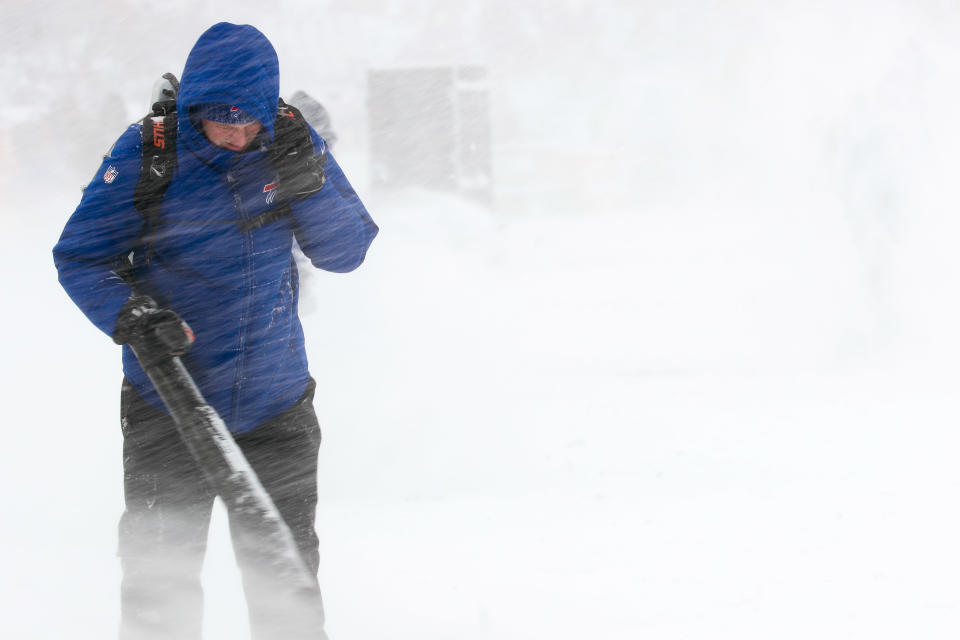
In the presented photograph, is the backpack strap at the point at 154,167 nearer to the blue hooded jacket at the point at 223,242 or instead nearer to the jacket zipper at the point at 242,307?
the blue hooded jacket at the point at 223,242

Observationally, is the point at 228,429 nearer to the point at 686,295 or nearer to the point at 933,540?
the point at 933,540

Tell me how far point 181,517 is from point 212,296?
465mm

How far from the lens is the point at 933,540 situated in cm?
303

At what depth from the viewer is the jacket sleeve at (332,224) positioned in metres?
1.74

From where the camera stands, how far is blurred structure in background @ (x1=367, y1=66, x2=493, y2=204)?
39.0 ft

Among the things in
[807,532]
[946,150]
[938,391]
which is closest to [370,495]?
[807,532]

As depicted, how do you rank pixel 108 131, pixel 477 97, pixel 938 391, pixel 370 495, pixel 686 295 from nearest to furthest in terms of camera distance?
1. pixel 370 495
2. pixel 938 391
3. pixel 686 295
4. pixel 477 97
5. pixel 108 131

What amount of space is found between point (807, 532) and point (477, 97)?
32.9ft

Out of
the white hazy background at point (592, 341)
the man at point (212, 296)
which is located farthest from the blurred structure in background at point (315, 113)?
the man at point (212, 296)

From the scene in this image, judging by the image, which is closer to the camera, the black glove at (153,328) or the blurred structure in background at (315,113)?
the black glove at (153,328)

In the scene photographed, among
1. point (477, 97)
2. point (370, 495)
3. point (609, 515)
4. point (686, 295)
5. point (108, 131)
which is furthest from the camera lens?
point (108, 131)

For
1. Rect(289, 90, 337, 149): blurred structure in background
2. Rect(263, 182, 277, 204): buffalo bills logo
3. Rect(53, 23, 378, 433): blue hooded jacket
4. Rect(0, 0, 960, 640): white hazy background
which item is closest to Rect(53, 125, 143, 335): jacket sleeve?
Rect(53, 23, 378, 433): blue hooded jacket

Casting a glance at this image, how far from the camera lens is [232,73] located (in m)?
1.60

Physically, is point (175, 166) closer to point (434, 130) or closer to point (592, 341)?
point (592, 341)
